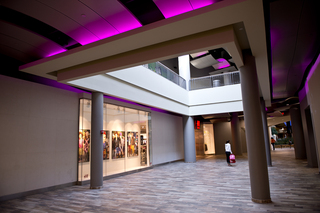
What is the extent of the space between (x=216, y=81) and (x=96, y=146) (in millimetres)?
12476

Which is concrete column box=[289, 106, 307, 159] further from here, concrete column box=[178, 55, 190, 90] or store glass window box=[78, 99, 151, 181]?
store glass window box=[78, 99, 151, 181]

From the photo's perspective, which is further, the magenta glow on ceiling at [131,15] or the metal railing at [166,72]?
the metal railing at [166,72]

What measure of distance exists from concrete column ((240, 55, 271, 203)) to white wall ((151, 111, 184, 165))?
404 inches

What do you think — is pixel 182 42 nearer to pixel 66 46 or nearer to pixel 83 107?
pixel 66 46

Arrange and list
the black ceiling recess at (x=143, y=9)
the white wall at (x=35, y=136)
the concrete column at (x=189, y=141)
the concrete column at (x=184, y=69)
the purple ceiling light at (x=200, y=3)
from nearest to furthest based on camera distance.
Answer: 1. the purple ceiling light at (x=200, y=3)
2. the black ceiling recess at (x=143, y=9)
3. the white wall at (x=35, y=136)
4. the concrete column at (x=189, y=141)
5. the concrete column at (x=184, y=69)

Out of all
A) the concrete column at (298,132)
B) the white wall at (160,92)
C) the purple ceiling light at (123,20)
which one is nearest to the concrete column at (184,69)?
the white wall at (160,92)

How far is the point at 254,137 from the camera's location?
21.1 ft

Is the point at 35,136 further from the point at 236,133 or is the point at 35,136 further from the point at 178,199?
the point at 236,133

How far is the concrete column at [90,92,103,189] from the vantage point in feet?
29.4

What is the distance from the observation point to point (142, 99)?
40.0 ft

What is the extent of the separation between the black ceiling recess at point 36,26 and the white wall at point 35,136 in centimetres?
311

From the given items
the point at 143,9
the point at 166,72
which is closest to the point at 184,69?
the point at 166,72

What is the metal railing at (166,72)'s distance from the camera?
46.1 feet

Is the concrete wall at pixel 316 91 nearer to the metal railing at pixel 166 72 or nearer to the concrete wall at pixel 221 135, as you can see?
the metal railing at pixel 166 72
